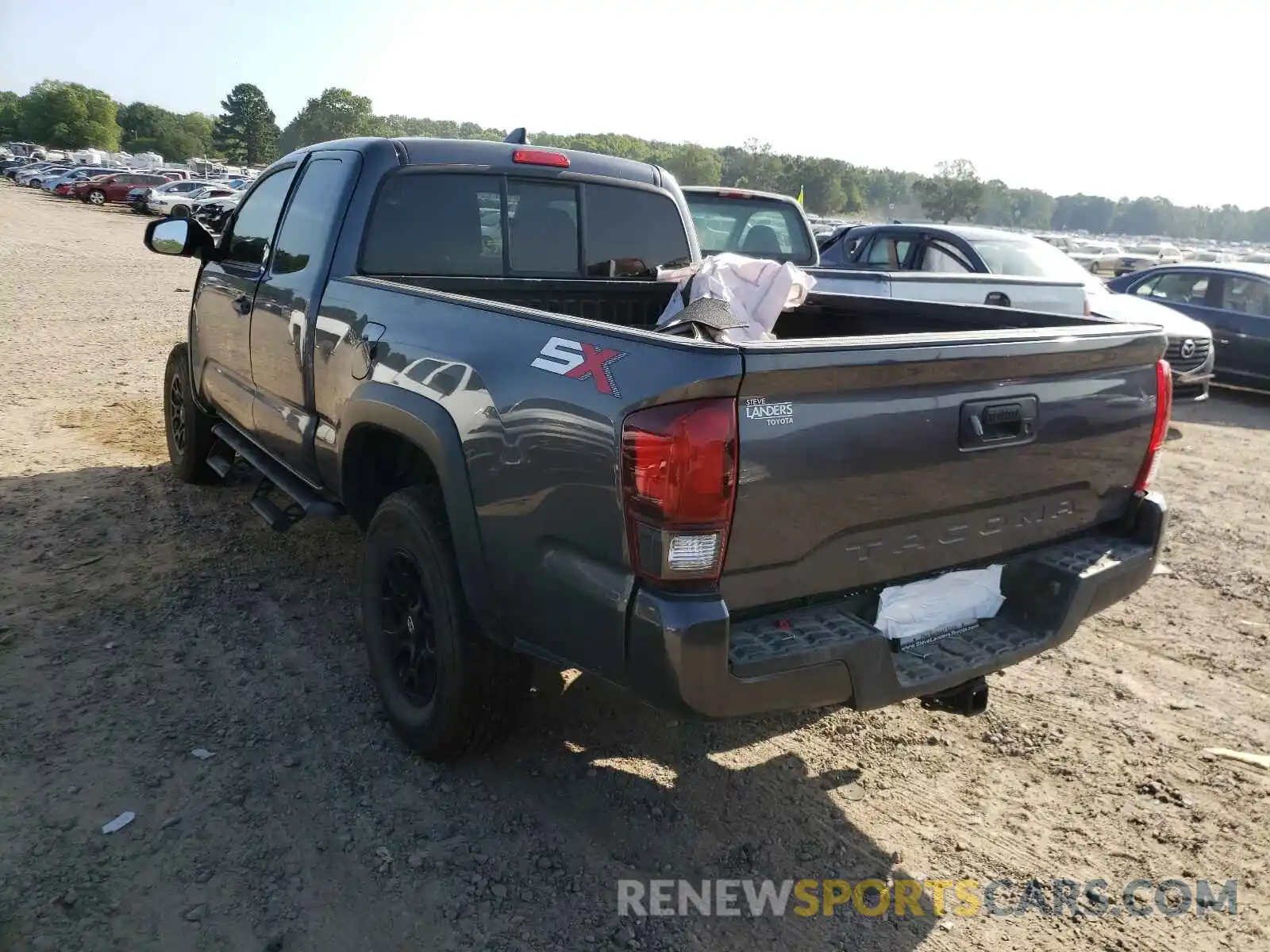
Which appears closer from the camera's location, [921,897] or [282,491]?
[921,897]

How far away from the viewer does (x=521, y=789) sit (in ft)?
10.4

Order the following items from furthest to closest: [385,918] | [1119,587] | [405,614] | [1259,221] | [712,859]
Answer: [1259,221] → [405,614] → [1119,587] → [712,859] → [385,918]

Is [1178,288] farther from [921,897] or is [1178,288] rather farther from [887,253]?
[921,897]

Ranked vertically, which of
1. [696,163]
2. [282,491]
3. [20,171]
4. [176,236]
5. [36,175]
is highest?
[696,163]

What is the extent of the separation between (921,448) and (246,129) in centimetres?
14165

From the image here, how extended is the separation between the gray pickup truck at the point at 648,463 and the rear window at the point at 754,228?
16.7 ft

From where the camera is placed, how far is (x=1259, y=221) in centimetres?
11938

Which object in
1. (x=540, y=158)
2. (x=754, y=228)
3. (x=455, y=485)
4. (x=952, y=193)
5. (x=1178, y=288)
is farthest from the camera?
(x=952, y=193)

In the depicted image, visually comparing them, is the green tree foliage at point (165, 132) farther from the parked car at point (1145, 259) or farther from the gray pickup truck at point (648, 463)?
the gray pickup truck at point (648, 463)

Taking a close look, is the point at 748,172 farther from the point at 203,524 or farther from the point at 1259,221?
the point at 203,524

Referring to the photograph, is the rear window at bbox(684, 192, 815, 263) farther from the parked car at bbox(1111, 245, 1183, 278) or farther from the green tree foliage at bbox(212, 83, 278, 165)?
the green tree foliage at bbox(212, 83, 278, 165)

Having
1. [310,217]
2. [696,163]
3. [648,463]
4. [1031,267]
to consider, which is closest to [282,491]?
[310,217]

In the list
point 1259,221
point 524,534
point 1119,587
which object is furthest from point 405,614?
point 1259,221

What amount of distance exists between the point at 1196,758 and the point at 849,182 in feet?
304
